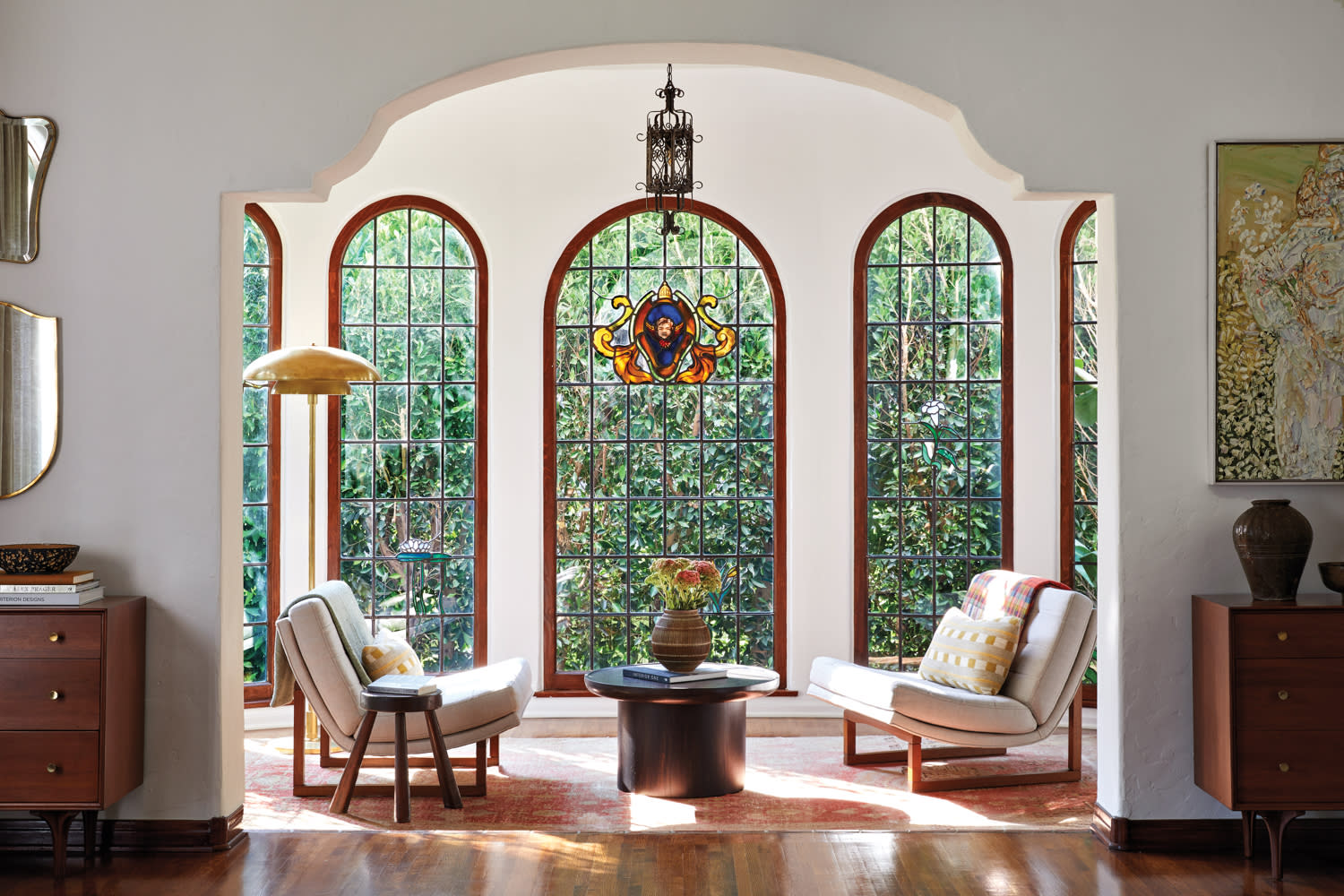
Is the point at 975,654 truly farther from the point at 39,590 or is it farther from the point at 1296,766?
the point at 39,590

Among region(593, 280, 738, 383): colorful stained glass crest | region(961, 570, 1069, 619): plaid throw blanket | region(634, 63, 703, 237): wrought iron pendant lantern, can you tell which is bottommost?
region(961, 570, 1069, 619): plaid throw blanket

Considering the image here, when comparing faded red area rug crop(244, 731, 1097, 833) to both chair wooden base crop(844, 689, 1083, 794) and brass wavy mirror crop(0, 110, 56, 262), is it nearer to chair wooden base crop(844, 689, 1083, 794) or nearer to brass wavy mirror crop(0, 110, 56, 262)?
chair wooden base crop(844, 689, 1083, 794)

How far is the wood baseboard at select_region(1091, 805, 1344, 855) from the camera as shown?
409cm

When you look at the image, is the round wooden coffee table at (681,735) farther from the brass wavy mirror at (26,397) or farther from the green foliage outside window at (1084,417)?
the green foliage outside window at (1084,417)

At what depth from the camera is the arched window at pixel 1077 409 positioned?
6508 mm

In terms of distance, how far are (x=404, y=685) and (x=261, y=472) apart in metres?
Answer: 2.31

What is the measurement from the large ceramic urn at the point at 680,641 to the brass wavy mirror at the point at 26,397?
250 centimetres

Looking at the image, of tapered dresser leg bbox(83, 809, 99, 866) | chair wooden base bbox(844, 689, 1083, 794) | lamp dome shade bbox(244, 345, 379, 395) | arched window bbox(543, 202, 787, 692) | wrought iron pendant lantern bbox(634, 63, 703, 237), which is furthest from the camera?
arched window bbox(543, 202, 787, 692)

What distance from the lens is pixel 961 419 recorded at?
6672mm

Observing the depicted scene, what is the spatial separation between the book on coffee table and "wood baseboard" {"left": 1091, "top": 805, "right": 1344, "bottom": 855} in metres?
1.77

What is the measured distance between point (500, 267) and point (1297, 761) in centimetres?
465

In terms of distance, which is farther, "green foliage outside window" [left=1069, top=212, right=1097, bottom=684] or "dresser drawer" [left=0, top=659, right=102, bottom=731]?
"green foliage outside window" [left=1069, top=212, right=1097, bottom=684]

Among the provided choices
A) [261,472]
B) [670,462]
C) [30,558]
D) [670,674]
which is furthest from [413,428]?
[30,558]

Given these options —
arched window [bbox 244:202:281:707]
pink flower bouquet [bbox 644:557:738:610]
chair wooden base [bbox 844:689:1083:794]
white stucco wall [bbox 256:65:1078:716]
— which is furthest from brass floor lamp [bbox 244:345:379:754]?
chair wooden base [bbox 844:689:1083:794]
